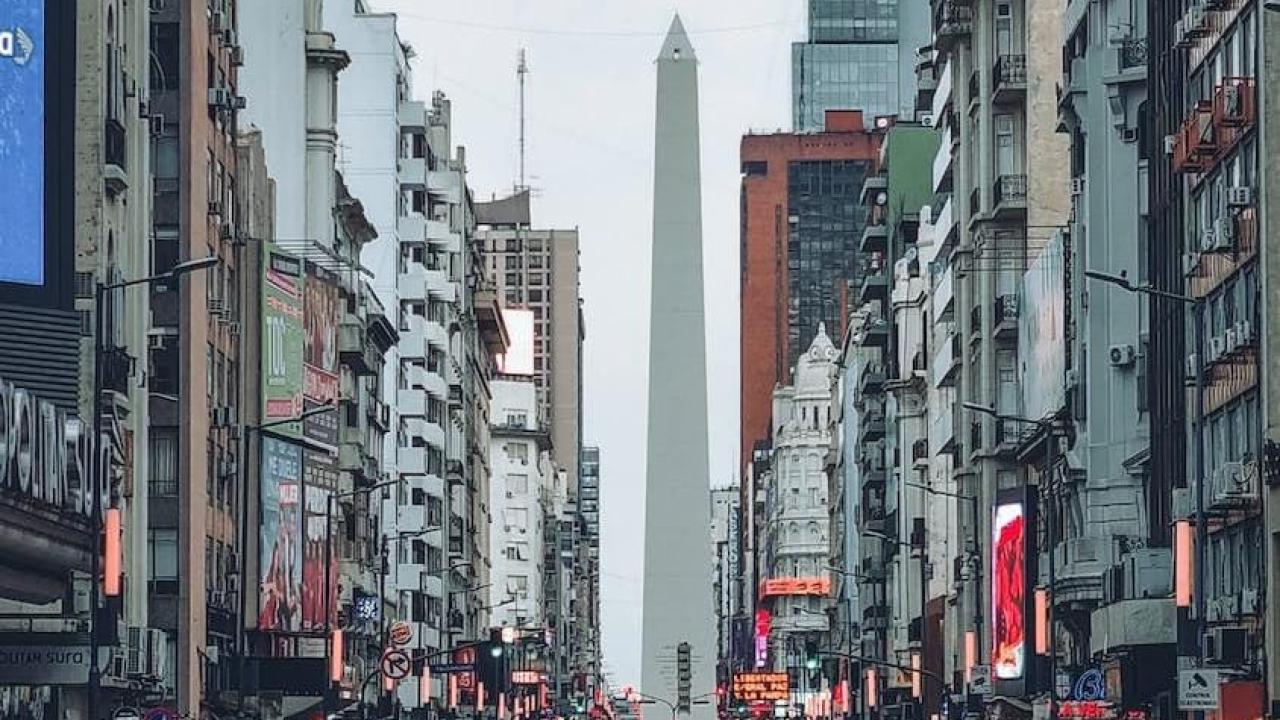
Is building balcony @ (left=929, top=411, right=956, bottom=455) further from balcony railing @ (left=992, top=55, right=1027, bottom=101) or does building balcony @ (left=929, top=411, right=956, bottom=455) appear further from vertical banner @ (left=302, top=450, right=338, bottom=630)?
vertical banner @ (left=302, top=450, right=338, bottom=630)

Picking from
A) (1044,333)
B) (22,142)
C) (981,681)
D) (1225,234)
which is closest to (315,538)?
(1044,333)

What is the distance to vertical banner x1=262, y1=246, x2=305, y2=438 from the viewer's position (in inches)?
4001

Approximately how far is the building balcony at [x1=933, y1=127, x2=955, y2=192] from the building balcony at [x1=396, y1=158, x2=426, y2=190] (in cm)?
3172

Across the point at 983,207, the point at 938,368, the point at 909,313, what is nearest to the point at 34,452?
the point at 983,207

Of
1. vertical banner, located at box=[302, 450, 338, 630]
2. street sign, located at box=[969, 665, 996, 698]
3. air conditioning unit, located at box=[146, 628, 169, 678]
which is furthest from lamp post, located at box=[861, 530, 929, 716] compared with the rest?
air conditioning unit, located at box=[146, 628, 169, 678]

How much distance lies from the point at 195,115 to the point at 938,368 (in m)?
53.7

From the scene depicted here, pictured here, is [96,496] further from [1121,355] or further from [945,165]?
[945,165]

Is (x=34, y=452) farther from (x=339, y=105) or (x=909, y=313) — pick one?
(x=909, y=313)

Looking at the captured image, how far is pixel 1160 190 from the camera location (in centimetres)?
7888

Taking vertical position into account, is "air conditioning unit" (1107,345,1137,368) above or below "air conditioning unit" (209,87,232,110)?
below

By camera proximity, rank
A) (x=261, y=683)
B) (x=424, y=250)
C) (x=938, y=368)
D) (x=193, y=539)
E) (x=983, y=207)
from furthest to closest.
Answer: (x=424, y=250) → (x=938, y=368) → (x=983, y=207) → (x=261, y=683) → (x=193, y=539)

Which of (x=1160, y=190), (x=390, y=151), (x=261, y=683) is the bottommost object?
(x=261, y=683)

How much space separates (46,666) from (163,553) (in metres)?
26.5

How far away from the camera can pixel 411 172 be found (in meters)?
161
